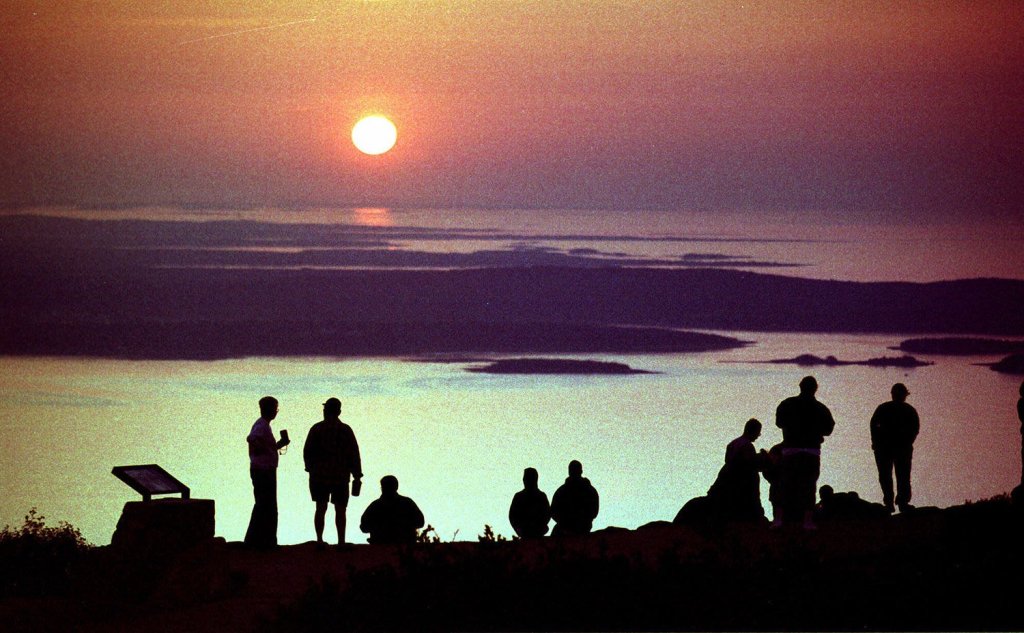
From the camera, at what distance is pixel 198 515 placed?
1931cm

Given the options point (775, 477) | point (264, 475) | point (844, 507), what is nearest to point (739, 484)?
A: point (775, 477)

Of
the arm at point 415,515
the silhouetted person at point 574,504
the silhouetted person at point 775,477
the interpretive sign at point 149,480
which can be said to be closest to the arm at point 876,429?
the silhouetted person at point 775,477

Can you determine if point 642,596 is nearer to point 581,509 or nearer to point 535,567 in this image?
point 535,567

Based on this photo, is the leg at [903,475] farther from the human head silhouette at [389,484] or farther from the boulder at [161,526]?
the boulder at [161,526]

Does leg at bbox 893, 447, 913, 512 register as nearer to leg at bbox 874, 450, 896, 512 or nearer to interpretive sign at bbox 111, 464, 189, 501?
leg at bbox 874, 450, 896, 512

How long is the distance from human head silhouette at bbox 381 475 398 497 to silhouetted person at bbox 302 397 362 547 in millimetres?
375

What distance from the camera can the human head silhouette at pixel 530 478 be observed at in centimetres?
2186

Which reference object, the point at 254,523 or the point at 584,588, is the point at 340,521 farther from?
the point at 584,588

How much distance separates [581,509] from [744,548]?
366 centimetres

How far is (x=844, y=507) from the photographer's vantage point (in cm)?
2436

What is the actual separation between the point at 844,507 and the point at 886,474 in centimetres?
153

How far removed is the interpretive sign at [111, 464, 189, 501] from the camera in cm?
1884

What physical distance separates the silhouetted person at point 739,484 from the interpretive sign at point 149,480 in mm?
7160

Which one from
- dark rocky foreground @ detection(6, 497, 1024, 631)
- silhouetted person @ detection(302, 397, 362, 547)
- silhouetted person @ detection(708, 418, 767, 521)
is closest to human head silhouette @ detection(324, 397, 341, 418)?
silhouetted person @ detection(302, 397, 362, 547)
